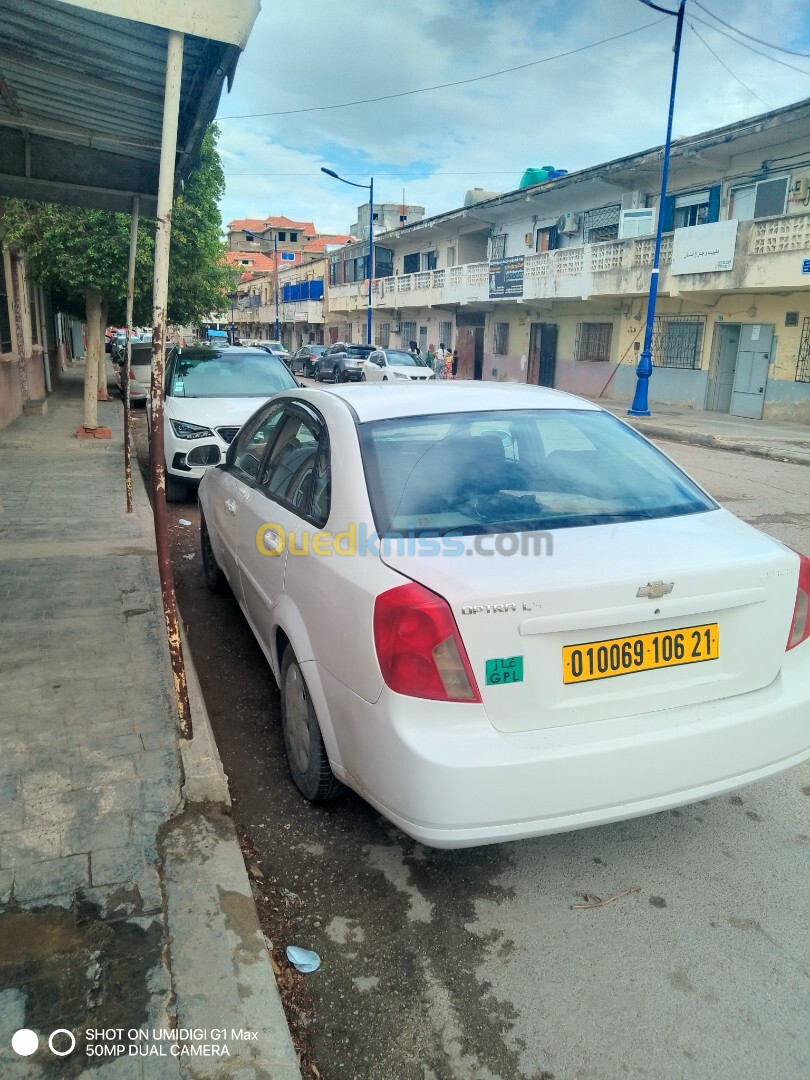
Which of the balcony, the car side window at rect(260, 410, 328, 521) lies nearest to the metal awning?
the car side window at rect(260, 410, 328, 521)

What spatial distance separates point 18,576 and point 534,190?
1003 inches

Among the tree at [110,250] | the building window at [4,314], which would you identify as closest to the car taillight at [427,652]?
the tree at [110,250]

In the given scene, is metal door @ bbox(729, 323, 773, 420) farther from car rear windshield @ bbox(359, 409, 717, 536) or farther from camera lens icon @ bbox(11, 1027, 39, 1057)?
camera lens icon @ bbox(11, 1027, 39, 1057)

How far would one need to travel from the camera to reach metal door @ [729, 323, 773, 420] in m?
19.2

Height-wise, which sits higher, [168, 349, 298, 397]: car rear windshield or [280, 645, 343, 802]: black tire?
[168, 349, 298, 397]: car rear windshield

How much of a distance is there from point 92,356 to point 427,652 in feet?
40.3

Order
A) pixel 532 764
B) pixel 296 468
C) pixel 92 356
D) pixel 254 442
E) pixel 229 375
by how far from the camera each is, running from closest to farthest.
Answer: pixel 532 764 → pixel 296 468 → pixel 254 442 → pixel 229 375 → pixel 92 356

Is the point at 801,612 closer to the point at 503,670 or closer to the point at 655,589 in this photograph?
the point at 655,589

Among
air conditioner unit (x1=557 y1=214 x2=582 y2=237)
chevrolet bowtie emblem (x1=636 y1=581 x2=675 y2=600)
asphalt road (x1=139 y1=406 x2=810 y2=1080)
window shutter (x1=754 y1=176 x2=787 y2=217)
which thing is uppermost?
air conditioner unit (x1=557 y1=214 x2=582 y2=237)

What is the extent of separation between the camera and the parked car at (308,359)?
36812 millimetres

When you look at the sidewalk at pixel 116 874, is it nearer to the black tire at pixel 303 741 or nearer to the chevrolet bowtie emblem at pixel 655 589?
the black tire at pixel 303 741

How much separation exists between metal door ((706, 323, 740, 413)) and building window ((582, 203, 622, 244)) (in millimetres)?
5813

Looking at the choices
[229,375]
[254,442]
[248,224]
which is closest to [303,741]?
[254,442]

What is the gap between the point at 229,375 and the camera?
924cm
